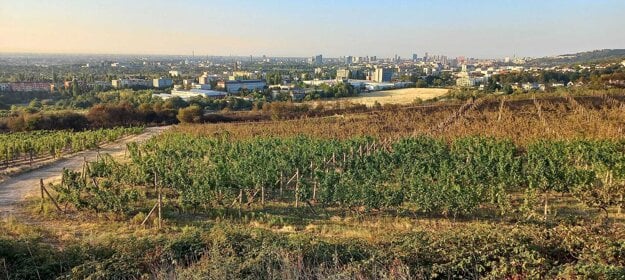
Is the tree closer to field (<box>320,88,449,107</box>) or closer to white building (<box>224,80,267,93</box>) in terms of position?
field (<box>320,88,449,107</box>)

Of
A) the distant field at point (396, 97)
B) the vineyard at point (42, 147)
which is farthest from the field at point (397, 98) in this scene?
the vineyard at point (42, 147)

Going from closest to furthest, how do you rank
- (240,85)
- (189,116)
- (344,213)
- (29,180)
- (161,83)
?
(344,213)
(29,180)
(189,116)
(240,85)
(161,83)

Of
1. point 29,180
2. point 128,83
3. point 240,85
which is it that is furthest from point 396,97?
point 128,83

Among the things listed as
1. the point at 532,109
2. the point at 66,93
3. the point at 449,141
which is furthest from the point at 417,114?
the point at 66,93

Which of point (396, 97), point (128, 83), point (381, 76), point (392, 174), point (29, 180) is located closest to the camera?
point (392, 174)

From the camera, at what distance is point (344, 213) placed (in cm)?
1266

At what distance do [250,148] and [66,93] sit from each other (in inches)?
2611

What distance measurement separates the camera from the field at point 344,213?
6.95 meters

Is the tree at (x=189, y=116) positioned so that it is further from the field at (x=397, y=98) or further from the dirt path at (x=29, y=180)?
the field at (x=397, y=98)

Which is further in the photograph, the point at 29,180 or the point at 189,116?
the point at 189,116

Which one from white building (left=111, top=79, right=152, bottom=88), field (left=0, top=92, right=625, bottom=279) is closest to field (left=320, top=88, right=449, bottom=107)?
field (left=0, top=92, right=625, bottom=279)

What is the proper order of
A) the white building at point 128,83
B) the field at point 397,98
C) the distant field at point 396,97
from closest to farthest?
the field at point 397,98 → the distant field at point 396,97 → the white building at point 128,83

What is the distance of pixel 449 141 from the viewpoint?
2250cm

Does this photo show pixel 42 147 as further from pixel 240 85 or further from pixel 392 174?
pixel 240 85
